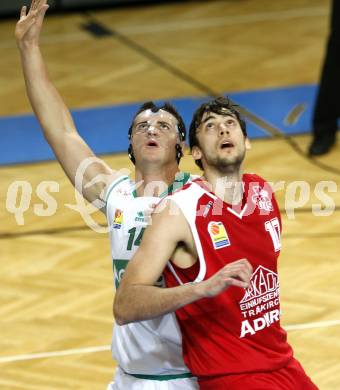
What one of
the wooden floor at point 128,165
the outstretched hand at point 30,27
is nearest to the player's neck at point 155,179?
the outstretched hand at point 30,27

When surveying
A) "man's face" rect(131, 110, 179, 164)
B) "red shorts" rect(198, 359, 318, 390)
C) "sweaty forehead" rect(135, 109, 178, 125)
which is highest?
"sweaty forehead" rect(135, 109, 178, 125)

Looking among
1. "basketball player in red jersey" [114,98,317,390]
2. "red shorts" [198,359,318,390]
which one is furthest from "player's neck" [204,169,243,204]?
"red shorts" [198,359,318,390]

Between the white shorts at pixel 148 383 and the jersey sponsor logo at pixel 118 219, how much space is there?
2.08ft

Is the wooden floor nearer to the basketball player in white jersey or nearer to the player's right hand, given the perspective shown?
the basketball player in white jersey

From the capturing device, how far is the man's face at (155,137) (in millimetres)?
4469

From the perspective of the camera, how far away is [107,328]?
644 cm

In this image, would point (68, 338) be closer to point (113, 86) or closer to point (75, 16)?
point (113, 86)

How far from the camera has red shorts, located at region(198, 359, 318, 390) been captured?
4.05 meters

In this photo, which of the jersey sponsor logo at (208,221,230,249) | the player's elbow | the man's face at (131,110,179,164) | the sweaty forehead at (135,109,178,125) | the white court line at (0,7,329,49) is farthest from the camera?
the white court line at (0,7,329,49)

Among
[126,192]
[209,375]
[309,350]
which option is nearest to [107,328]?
[309,350]

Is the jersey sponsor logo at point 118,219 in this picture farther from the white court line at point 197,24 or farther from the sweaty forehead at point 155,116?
the white court line at point 197,24

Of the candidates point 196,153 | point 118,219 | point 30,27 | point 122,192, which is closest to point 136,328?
point 118,219

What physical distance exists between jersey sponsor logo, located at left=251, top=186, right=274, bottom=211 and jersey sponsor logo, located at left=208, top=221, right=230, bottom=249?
24 centimetres

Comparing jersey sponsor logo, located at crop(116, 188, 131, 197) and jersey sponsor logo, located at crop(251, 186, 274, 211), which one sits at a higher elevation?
jersey sponsor logo, located at crop(116, 188, 131, 197)
